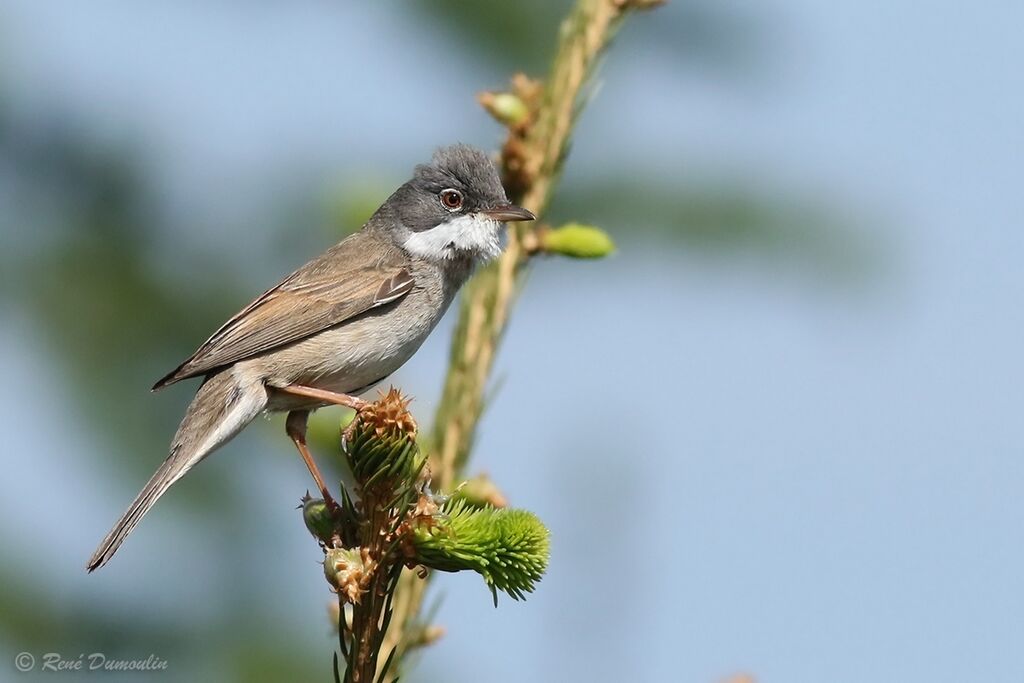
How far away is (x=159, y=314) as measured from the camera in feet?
17.1

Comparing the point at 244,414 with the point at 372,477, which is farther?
the point at 244,414

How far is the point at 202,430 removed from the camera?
185 inches

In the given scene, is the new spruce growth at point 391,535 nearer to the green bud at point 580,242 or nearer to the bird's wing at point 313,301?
the green bud at point 580,242

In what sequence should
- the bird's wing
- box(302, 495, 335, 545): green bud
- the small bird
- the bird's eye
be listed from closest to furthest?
box(302, 495, 335, 545): green bud
the small bird
the bird's wing
the bird's eye

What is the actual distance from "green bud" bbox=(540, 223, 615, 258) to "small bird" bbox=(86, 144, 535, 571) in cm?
102

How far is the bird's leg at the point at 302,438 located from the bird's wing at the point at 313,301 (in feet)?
1.00

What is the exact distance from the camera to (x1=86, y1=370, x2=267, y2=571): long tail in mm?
4168

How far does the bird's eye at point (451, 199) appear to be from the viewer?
567cm

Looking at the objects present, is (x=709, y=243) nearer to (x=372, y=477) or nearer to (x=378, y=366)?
(x=378, y=366)

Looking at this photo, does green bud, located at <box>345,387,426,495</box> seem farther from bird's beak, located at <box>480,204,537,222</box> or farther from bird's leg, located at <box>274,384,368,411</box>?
bird's leg, located at <box>274,384,368,411</box>

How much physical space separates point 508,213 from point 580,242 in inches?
50.8

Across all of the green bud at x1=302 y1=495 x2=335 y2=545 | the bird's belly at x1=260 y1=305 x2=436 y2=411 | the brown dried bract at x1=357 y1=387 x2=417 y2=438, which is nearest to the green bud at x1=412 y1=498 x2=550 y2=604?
the brown dried bract at x1=357 y1=387 x2=417 y2=438

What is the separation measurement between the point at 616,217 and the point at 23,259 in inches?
88.8

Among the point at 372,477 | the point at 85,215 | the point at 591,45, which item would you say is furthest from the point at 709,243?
the point at 85,215
